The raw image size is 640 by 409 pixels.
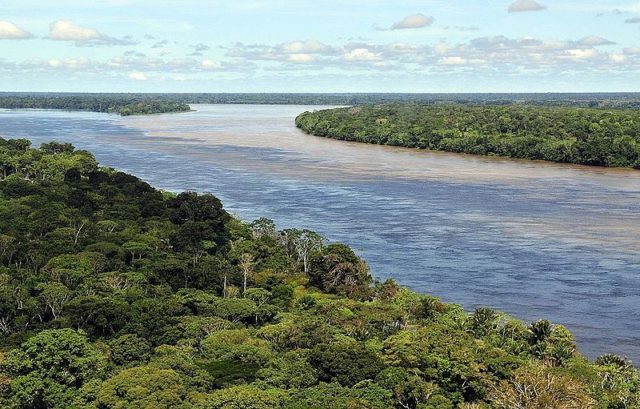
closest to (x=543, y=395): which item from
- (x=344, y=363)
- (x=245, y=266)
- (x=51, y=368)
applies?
(x=344, y=363)

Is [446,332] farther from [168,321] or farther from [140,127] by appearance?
[140,127]

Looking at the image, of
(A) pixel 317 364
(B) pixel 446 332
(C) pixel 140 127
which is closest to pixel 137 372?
(A) pixel 317 364

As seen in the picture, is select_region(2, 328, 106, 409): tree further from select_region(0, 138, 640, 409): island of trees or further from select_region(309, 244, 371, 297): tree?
select_region(309, 244, 371, 297): tree

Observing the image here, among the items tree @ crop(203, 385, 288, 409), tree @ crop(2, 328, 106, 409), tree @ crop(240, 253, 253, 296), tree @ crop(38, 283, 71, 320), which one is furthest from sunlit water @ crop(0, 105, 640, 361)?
tree @ crop(2, 328, 106, 409)

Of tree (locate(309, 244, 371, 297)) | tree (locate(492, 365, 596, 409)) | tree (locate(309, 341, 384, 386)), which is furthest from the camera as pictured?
tree (locate(309, 244, 371, 297))

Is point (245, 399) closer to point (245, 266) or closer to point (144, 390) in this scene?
point (144, 390)

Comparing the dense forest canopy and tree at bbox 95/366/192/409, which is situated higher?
the dense forest canopy

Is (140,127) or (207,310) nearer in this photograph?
(207,310)
